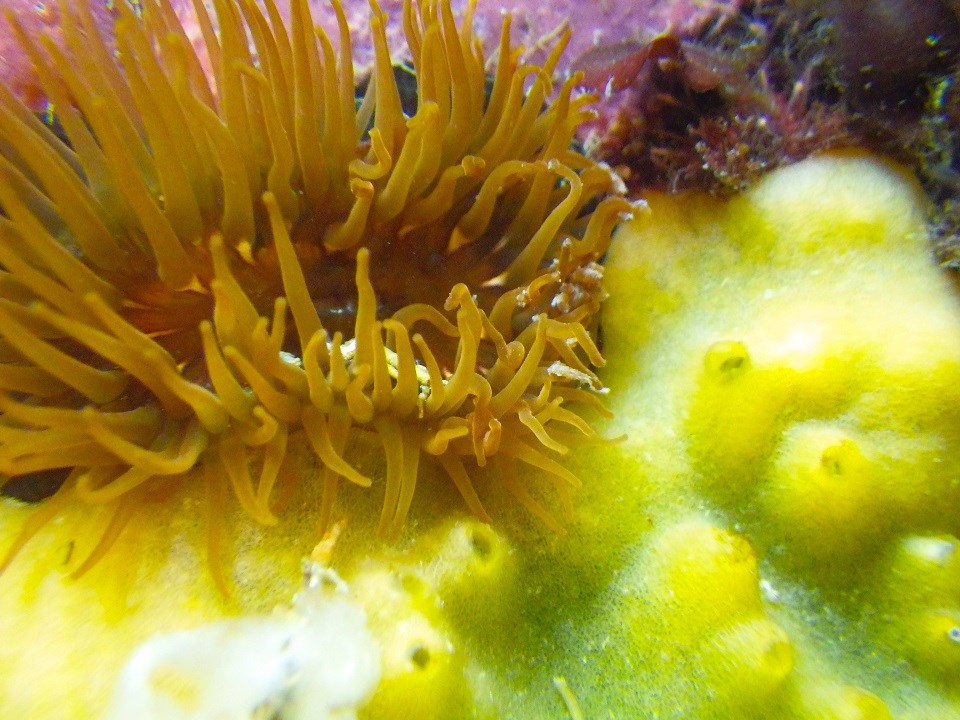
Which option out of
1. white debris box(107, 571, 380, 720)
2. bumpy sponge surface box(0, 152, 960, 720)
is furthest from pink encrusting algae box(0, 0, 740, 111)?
white debris box(107, 571, 380, 720)

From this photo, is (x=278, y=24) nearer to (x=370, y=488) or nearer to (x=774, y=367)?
(x=370, y=488)

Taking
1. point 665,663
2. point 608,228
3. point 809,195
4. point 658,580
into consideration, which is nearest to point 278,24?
point 608,228

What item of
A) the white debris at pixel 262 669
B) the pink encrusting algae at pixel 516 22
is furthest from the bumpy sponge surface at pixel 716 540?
the pink encrusting algae at pixel 516 22

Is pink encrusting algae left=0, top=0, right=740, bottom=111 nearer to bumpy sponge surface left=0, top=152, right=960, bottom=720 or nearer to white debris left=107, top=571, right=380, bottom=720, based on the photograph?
bumpy sponge surface left=0, top=152, right=960, bottom=720

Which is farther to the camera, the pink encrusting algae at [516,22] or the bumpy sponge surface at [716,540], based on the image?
the pink encrusting algae at [516,22]

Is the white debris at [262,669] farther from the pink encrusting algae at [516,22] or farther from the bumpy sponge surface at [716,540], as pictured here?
the pink encrusting algae at [516,22]

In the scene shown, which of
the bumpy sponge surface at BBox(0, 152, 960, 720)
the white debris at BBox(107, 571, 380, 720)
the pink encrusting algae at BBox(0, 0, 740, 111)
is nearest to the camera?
the white debris at BBox(107, 571, 380, 720)

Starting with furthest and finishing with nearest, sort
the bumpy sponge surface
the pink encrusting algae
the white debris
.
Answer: the pink encrusting algae < the bumpy sponge surface < the white debris

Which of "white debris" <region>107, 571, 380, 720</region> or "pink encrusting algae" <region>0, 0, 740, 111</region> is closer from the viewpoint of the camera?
"white debris" <region>107, 571, 380, 720</region>

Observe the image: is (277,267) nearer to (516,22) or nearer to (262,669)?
(262,669)

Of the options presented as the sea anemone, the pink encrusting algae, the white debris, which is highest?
the pink encrusting algae
